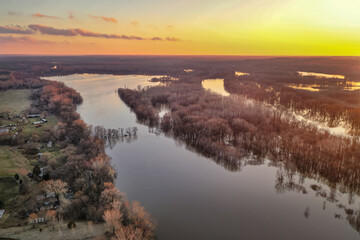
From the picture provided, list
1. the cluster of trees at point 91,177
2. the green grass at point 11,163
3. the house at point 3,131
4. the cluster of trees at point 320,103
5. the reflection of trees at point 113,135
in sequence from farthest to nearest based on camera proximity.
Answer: the cluster of trees at point 320,103 → the reflection of trees at point 113,135 → the house at point 3,131 → the green grass at point 11,163 → the cluster of trees at point 91,177

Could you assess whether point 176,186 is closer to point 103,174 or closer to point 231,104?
point 103,174

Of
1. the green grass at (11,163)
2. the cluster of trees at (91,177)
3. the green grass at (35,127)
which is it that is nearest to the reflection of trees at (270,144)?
the cluster of trees at (91,177)

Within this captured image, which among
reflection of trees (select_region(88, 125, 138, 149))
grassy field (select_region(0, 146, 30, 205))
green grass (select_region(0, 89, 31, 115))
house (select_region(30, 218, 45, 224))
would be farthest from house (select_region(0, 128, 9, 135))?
house (select_region(30, 218, 45, 224))

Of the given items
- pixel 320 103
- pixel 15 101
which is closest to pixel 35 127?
pixel 15 101

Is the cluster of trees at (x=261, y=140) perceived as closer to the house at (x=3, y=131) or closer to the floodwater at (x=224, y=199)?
the floodwater at (x=224, y=199)

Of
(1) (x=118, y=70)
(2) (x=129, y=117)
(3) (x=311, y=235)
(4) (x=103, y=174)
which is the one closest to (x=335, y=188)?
(3) (x=311, y=235)

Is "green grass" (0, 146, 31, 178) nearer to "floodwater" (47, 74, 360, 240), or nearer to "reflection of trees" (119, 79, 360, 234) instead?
"floodwater" (47, 74, 360, 240)
